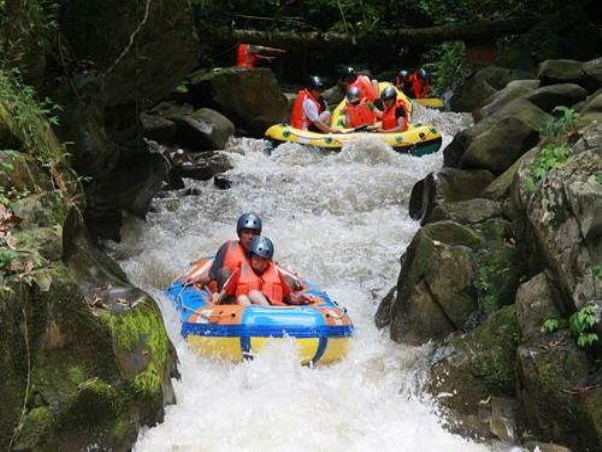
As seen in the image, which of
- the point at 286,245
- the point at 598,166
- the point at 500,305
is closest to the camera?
the point at 598,166

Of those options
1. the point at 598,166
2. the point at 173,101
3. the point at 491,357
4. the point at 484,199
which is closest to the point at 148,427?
the point at 491,357

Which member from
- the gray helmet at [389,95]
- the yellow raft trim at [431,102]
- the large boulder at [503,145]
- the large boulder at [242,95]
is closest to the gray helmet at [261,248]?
the large boulder at [503,145]

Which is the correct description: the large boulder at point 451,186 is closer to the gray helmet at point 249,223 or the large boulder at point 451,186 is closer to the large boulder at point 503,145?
the large boulder at point 503,145

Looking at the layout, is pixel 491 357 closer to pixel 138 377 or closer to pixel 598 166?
pixel 598 166

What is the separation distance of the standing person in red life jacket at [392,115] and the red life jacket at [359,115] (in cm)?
46

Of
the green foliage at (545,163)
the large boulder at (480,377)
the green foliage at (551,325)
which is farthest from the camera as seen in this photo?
the green foliage at (545,163)

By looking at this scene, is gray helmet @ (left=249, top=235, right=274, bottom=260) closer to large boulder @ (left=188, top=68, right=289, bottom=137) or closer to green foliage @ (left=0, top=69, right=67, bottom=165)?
green foliage @ (left=0, top=69, right=67, bottom=165)

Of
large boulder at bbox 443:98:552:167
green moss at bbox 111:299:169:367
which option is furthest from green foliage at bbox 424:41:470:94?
green moss at bbox 111:299:169:367

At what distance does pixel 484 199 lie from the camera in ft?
27.0

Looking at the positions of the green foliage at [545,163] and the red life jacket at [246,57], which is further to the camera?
the red life jacket at [246,57]

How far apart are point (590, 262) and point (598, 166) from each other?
2.35 ft

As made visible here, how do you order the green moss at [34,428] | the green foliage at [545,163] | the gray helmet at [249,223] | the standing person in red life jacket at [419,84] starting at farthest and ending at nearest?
the standing person in red life jacket at [419,84] < the gray helmet at [249,223] < the green foliage at [545,163] < the green moss at [34,428]

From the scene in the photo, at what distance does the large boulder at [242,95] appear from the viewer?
15.5 metres

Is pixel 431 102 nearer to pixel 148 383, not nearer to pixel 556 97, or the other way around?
pixel 556 97
